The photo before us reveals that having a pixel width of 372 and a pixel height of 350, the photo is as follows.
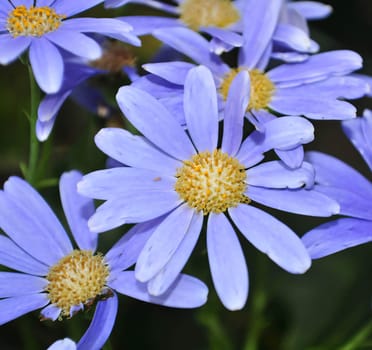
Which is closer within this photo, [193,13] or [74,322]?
[74,322]

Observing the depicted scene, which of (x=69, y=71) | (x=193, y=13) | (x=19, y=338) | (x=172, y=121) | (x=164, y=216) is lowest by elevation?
(x=19, y=338)

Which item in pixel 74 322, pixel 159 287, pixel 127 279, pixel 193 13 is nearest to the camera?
pixel 159 287

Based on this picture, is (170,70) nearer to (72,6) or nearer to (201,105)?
(201,105)

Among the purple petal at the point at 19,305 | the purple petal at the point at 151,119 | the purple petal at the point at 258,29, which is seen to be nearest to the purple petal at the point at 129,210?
the purple petal at the point at 151,119

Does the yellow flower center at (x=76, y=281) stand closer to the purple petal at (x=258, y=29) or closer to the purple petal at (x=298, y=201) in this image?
the purple petal at (x=298, y=201)

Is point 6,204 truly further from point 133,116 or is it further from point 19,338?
point 19,338

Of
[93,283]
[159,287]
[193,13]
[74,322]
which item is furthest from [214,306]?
[193,13]

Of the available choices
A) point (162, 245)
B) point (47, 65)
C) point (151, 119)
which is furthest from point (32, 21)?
point (162, 245)
